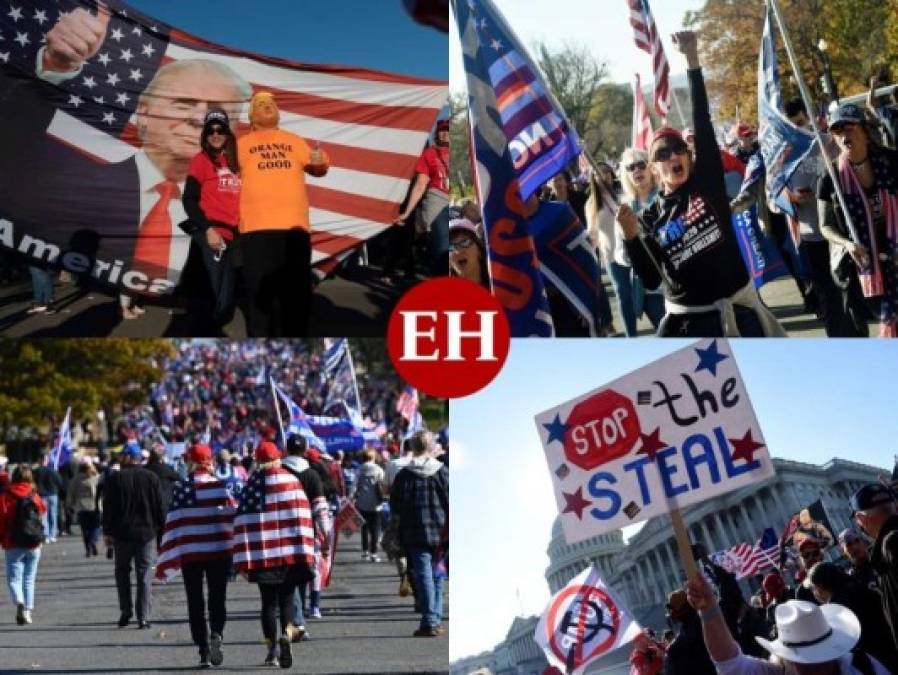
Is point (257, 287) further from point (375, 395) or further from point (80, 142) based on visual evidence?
point (375, 395)

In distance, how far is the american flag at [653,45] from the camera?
933cm

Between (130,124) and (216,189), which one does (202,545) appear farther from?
(130,124)

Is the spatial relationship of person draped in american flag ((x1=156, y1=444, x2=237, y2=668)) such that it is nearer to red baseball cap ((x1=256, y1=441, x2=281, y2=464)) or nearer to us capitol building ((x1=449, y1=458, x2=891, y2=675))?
red baseball cap ((x1=256, y1=441, x2=281, y2=464))

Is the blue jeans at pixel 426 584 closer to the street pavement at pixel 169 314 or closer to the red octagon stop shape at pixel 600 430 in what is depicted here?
the street pavement at pixel 169 314

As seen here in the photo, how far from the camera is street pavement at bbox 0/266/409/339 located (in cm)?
1011

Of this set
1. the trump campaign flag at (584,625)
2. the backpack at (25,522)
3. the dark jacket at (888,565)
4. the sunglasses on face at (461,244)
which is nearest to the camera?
the dark jacket at (888,565)

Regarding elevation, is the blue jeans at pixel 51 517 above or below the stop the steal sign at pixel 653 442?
above

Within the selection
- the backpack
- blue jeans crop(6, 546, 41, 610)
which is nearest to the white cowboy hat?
blue jeans crop(6, 546, 41, 610)

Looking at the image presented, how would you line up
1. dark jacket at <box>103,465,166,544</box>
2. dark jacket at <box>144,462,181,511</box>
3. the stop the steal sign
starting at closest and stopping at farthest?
the stop the steal sign, dark jacket at <box>103,465,166,544</box>, dark jacket at <box>144,462,181,511</box>

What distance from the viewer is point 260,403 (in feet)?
120

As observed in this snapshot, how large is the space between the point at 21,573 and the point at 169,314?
2707 millimetres

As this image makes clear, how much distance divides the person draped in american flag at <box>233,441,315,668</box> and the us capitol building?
1.12 metres

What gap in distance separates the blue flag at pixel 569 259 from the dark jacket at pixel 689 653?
11.3 ft

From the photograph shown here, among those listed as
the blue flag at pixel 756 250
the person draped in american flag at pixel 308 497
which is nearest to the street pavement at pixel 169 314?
the person draped in american flag at pixel 308 497
